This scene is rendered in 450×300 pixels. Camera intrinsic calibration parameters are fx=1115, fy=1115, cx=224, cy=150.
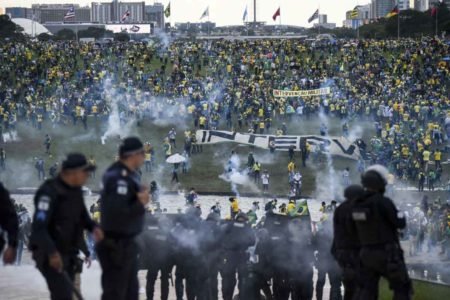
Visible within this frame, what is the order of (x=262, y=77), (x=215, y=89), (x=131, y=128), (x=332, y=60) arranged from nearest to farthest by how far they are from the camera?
(x=131, y=128) < (x=215, y=89) < (x=262, y=77) < (x=332, y=60)

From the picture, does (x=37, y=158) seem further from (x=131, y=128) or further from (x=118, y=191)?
(x=118, y=191)

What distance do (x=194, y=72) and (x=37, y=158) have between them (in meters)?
22.7

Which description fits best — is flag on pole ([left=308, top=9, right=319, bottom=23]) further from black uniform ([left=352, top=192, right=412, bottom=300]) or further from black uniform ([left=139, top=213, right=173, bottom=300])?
black uniform ([left=352, top=192, right=412, bottom=300])

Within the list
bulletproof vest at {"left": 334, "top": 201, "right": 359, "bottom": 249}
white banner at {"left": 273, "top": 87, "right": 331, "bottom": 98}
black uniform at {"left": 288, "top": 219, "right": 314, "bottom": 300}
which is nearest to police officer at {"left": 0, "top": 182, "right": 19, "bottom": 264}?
bulletproof vest at {"left": 334, "top": 201, "right": 359, "bottom": 249}

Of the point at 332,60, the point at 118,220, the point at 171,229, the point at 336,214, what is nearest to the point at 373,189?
A: the point at 336,214

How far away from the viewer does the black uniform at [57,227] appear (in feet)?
26.5

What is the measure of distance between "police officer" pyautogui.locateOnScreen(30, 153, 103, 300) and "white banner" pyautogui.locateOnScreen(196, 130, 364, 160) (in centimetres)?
3326

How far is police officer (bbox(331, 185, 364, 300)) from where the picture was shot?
10.1 meters

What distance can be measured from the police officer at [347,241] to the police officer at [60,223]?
2.66 metres

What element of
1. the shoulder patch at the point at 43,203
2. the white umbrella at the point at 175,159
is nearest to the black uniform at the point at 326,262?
the shoulder patch at the point at 43,203

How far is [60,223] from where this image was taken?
27.5 ft

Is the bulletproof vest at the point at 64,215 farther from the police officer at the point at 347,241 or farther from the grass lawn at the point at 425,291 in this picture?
the grass lawn at the point at 425,291

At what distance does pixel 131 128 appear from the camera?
1917 inches

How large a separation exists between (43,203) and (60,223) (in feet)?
1.06
